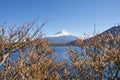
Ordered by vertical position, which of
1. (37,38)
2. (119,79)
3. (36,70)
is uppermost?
(37,38)

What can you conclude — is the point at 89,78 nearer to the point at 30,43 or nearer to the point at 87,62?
the point at 87,62

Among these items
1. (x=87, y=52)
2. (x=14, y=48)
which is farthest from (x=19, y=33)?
(x=87, y=52)

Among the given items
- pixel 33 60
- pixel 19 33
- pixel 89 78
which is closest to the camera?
pixel 33 60

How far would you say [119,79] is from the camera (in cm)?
1850

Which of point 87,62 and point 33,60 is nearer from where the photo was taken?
point 33,60

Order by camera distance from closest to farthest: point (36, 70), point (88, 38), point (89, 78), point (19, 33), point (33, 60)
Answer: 1. point (36, 70)
2. point (33, 60)
3. point (19, 33)
4. point (89, 78)
5. point (88, 38)

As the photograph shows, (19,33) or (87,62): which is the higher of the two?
(19,33)

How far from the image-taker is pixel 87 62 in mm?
19906

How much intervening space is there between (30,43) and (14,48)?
1169 mm

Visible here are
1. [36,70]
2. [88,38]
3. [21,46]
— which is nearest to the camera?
[36,70]

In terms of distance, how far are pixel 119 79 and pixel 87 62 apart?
2656 mm

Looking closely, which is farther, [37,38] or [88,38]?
[88,38]

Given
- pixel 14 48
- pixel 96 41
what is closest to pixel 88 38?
pixel 96 41

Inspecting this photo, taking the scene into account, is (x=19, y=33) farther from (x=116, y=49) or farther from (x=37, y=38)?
(x=116, y=49)
